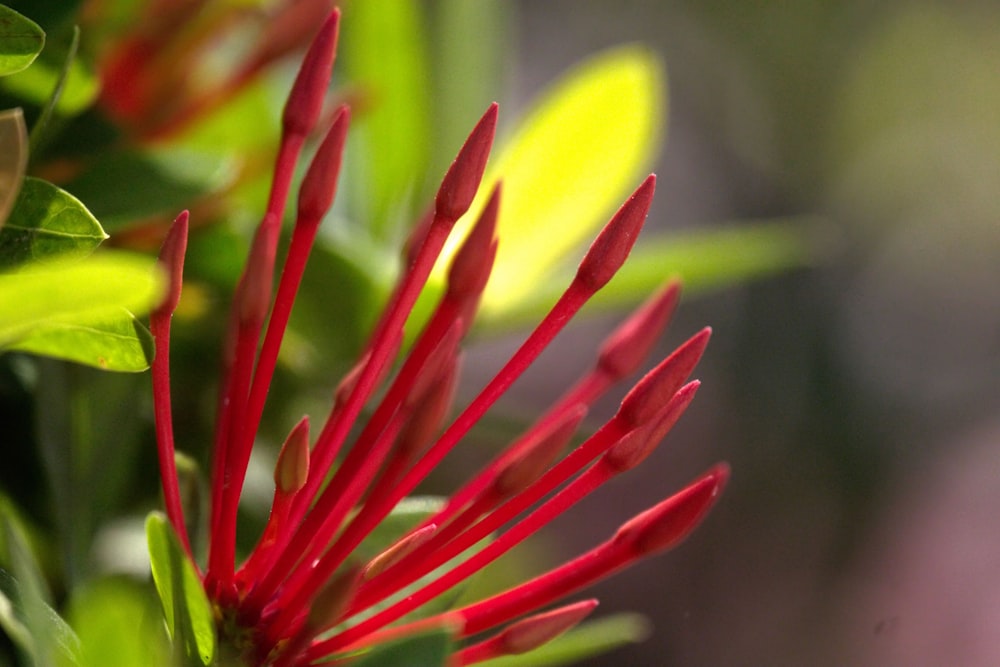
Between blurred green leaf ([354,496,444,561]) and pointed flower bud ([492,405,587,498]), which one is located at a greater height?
pointed flower bud ([492,405,587,498])

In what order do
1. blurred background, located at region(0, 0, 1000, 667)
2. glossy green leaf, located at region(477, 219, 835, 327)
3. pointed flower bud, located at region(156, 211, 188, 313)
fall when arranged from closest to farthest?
1. pointed flower bud, located at region(156, 211, 188, 313)
2. glossy green leaf, located at region(477, 219, 835, 327)
3. blurred background, located at region(0, 0, 1000, 667)

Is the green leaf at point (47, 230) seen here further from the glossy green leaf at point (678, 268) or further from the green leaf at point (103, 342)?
the glossy green leaf at point (678, 268)

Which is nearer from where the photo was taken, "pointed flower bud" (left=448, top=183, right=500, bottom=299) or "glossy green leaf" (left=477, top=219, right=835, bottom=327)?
"pointed flower bud" (left=448, top=183, right=500, bottom=299)

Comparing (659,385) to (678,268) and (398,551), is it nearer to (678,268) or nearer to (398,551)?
(398,551)

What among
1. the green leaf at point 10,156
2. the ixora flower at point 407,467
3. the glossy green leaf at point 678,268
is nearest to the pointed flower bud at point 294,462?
the ixora flower at point 407,467

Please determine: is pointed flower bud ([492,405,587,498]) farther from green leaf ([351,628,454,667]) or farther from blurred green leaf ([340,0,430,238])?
blurred green leaf ([340,0,430,238])

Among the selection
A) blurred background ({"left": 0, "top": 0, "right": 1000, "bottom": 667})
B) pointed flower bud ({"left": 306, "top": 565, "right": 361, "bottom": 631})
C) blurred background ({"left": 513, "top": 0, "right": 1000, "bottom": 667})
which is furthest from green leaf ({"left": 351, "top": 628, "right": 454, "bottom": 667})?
blurred background ({"left": 513, "top": 0, "right": 1000, "bottom": 667})

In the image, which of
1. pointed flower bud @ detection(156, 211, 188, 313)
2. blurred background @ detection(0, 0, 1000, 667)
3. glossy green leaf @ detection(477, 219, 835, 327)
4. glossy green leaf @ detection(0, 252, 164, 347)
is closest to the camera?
glossy green leaf @ detection(0, 252, 164, 347)
